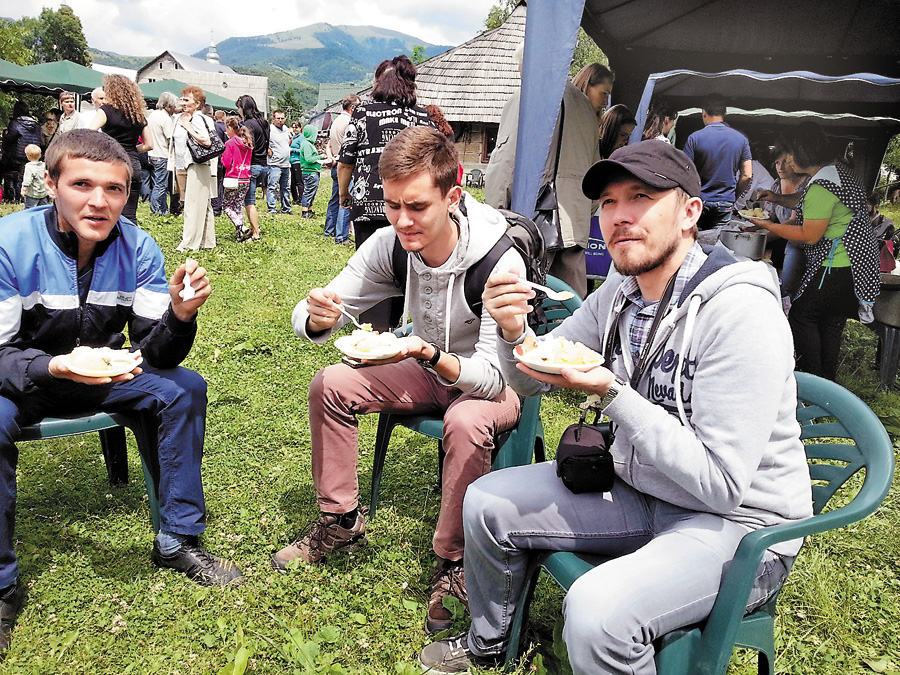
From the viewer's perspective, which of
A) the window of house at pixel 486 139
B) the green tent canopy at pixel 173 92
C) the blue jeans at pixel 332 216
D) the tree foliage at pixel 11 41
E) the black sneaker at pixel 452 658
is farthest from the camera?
the window of house at pixel 486 139

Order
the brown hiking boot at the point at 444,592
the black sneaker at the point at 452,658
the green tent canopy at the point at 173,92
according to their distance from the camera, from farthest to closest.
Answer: the green tent canopy at the point at 173,92, the brown hiking boot at the point at 444,592, the black sneaker at the point at 452,658

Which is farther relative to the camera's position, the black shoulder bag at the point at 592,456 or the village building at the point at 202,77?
the village building at the point at 202,77

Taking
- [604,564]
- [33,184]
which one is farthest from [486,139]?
[604,564]

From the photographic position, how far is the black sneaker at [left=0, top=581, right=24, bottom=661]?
2188 millimetres

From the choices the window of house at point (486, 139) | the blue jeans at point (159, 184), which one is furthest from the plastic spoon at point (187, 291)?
the window of house at point (486, 139)

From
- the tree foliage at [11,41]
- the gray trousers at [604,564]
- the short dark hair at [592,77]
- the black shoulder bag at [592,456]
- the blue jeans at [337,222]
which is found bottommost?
the blue jeans at [337,222]

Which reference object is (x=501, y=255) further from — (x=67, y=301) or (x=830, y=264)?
(x=830, y=264)

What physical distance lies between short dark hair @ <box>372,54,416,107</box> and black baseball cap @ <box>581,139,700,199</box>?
3.49 meters

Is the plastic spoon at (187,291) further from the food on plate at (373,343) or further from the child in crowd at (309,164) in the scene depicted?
the child in crowd at (309,164)

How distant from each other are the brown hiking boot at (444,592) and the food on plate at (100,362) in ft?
4.47

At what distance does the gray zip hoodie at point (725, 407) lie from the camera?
5.28 feet

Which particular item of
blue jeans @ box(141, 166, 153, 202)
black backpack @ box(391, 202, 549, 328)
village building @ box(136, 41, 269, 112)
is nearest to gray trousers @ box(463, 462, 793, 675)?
black backpack @ box(391, 202, 549, 328)

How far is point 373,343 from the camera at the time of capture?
240cm

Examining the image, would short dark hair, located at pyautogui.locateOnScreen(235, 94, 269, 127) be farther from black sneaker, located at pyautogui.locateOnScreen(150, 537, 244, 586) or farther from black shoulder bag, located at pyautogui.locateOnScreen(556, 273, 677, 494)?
black shoulder bag, located at pyautogui.locateOnScreen(556, 273, 677, 494)
